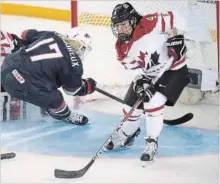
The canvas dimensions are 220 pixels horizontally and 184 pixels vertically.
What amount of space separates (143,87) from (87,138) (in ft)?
1.37

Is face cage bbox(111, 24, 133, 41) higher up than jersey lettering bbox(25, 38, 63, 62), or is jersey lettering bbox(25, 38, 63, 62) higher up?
face cage bbox(111, 24, 133, 41)

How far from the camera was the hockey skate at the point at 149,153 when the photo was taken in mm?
1673

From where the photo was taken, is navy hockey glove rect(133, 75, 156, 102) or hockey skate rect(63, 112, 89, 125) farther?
hockey skate rect(63, 112, 89, 125)

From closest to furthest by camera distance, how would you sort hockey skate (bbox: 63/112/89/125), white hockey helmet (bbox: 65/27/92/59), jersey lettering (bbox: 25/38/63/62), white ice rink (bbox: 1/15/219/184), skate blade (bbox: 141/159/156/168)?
white ice rink (bbox: 1/15/219/184)
skate blade (bbox: 141/159/156/168)
jersey lettering (bbox: 25/38/63/62)
white hockey helmet (bbox: 65/27/92/59)
hockey skate (bbox: 63/112/89/125)

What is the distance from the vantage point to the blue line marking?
183cm

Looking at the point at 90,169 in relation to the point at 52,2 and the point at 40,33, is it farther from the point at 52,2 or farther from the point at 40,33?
the point at 52,2

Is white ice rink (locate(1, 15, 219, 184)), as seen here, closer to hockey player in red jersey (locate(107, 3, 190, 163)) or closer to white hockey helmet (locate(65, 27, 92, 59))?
hockey player in red jersey (locate(107, 3, 190, 163))

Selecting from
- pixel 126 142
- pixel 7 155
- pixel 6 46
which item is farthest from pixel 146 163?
pixel 6 46

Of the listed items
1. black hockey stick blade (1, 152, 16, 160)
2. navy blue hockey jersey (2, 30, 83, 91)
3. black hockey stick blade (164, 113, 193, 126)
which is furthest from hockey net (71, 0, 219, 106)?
black hockey stick blade (1, 152, 16, 160)

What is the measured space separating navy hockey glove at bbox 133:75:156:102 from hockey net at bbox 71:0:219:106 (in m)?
0.38

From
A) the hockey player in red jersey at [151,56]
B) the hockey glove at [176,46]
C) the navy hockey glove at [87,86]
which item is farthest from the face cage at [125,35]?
the navy hockey glove at [87,86]

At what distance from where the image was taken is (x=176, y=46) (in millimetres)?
1692

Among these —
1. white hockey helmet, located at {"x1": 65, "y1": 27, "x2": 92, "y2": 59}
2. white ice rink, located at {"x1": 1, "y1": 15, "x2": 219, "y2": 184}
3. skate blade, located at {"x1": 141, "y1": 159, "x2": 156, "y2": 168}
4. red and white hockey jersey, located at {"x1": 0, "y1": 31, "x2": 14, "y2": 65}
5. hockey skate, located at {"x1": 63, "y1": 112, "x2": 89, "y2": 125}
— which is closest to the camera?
white ice rink, located at {"x1": 1, "y1": 15, "x2": 219, "y2": 184}

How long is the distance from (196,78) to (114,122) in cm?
49
